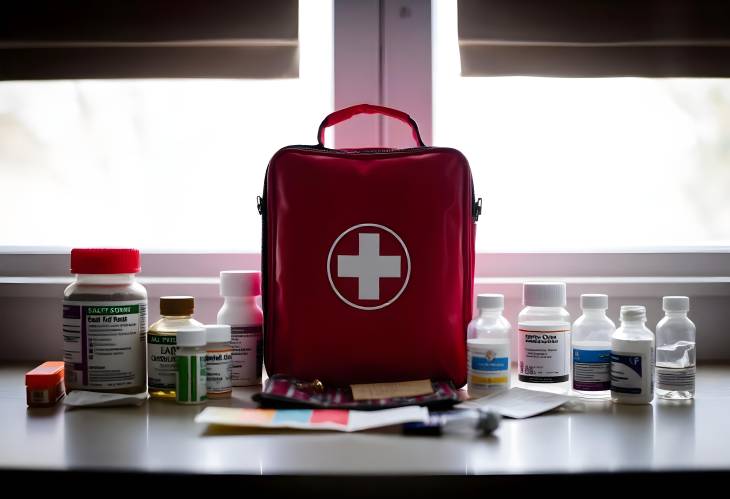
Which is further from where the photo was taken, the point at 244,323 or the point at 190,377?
the point at 244,323

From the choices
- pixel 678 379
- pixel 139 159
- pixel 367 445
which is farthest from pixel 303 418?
pixel 139 159

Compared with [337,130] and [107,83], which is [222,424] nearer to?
[337,130]

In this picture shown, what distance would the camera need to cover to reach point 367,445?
2.04 feet

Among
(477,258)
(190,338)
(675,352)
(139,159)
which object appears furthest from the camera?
(139,159)

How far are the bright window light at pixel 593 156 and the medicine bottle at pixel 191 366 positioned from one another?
614 mm

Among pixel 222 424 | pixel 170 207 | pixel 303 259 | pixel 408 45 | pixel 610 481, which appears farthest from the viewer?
pixel 170 207

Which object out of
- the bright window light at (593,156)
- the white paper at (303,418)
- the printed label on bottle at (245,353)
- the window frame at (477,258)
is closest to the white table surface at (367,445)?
the white paper at (303,418)

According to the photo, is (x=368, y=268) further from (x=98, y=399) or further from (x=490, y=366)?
(x=98, y=399)

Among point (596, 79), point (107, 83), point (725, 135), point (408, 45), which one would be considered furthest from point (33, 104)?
point (725, 135)

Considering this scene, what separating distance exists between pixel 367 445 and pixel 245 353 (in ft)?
1.04

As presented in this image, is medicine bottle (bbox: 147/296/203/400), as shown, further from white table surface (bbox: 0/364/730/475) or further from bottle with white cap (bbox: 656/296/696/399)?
bottle with white cap (bbox: 656/296/696/399)

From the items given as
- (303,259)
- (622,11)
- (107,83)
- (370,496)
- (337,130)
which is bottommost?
(370,496)

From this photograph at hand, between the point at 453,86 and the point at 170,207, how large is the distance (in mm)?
572

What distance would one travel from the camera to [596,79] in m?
1.22
